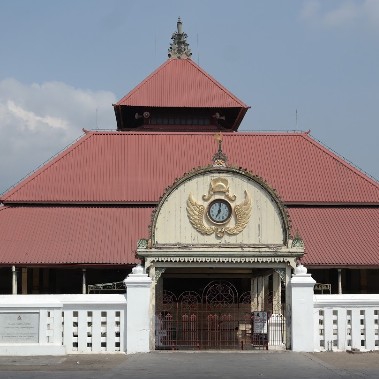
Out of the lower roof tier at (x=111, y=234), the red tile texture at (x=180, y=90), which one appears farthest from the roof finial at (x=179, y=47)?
the lower roof tier at (x=111, y=234)

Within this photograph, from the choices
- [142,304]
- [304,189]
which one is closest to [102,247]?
[304,189]

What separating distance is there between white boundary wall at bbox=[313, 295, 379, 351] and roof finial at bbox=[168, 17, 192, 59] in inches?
1035

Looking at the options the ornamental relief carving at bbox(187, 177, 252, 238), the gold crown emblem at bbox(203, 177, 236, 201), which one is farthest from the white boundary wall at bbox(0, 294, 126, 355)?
the gold crown emblem at bbox(203, 177, 236, 201)

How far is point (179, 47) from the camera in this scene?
44594mm

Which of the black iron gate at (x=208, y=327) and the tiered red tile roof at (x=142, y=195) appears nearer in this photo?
the black iron gate at (x=208, y=327)

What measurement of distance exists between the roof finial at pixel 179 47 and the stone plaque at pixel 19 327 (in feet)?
88.9

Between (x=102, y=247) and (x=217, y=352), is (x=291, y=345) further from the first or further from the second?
(x=102, y=247)

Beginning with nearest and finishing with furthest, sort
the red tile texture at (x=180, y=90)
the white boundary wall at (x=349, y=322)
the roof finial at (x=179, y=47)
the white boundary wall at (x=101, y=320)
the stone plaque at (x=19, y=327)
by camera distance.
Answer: the stone plaque at (x=19, y=327)
the white boundary wall at (x=101, y=320)
the white boundary wall at (x=349, y=322)
the red tile texture at (x=180, y=90)
the roof finial at (x=179, y=47)

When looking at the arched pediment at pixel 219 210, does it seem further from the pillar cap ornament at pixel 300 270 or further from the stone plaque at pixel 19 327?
the stone plaque at pixel 19 327

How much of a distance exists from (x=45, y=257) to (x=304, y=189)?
35.9 ft

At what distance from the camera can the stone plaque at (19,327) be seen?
62.8ft

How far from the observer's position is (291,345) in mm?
20547

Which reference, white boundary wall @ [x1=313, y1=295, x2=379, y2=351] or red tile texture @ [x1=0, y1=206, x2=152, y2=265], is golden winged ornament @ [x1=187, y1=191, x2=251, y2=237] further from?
red tile texture @ [x1=0, y1=206, x2=152, y2=265]

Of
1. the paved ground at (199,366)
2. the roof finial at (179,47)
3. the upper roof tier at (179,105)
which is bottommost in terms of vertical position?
the paved ground at (199,366)
